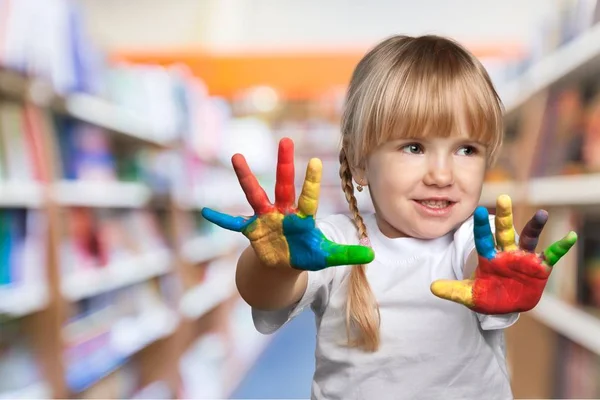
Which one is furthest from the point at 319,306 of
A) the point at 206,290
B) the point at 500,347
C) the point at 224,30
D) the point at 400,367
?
the point at 224,30

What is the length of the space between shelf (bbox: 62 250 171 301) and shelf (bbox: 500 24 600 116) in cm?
160

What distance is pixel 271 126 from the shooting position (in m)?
4.99

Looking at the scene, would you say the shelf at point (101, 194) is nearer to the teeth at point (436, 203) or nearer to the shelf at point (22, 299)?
the shelf at point (22, 299)

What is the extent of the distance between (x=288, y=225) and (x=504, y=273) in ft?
0.82

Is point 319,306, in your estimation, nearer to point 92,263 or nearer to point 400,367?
point 400,367

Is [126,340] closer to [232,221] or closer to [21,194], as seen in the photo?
[21,194]

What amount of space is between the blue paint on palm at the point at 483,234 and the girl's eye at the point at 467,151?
6.8 inches

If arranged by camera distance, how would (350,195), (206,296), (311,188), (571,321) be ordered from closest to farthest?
(311,188)
(350,195)
(571,321)
(206,296)

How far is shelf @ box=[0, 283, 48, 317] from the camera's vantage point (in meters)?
1.66

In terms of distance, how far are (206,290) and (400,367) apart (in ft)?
9.01

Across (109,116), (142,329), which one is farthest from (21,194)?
(142,329)

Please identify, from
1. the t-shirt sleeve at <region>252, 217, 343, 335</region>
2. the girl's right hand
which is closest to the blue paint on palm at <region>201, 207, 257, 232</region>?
the girl's right hand

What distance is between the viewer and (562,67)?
6.56 ft

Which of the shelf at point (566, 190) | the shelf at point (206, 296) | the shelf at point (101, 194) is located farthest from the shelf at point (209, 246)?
the shelf at point (566, 190)
